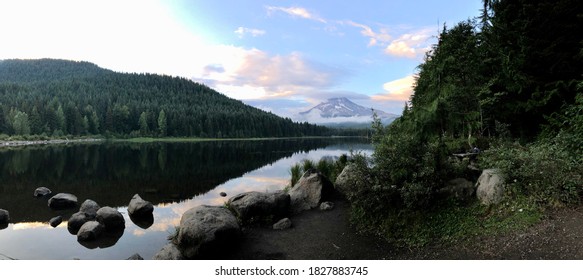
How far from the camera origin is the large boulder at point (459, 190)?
10.8m

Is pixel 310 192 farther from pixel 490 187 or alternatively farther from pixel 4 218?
pixel 4 218

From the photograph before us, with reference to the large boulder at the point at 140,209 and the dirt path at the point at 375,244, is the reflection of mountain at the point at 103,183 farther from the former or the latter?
the dirt path at the point at 375,244

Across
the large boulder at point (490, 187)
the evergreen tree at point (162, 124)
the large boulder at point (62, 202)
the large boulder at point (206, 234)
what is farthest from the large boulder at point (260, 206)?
the evergreen tree at point (162, 124)

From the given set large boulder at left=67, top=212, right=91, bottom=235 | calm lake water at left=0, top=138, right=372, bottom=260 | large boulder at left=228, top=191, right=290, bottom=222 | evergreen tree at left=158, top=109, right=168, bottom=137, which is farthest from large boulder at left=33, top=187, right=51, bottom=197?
evergreen tree at left=158, top=109, right=168, bottom=137

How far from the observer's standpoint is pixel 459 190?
35.9ft

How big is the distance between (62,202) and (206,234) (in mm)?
14260

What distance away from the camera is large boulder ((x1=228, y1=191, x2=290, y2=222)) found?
13094 mm

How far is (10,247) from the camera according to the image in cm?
1382

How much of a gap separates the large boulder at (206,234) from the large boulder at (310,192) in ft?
12.7

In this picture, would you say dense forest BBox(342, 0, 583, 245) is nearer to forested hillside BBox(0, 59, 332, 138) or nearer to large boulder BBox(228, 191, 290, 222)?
large boulder BBox(228, 191, 290, 222)

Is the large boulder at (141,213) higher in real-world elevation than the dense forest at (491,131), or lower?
lower

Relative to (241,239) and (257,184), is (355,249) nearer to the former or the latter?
(241,239)

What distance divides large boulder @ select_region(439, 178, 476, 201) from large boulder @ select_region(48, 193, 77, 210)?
2041 cm

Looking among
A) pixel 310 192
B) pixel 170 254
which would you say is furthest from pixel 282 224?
pixel 170 254
